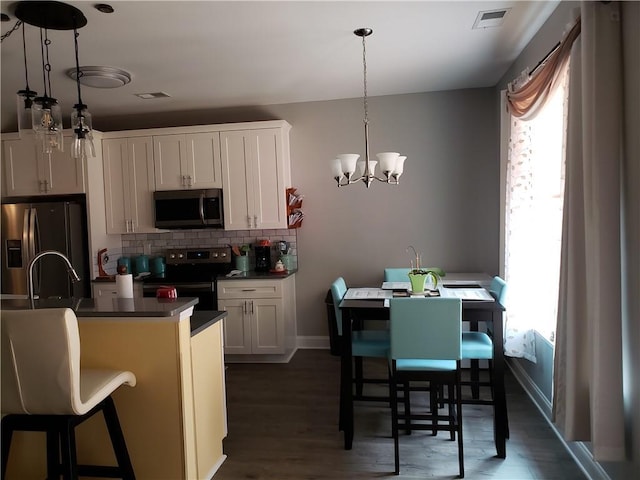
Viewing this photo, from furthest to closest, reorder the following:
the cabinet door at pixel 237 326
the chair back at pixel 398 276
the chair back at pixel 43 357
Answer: the cabinet door at pixel 237 326 < the chair back at pixel 398 276 < the chair back at pixel 43 357

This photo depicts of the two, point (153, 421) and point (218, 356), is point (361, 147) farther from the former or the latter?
point (153, 421)

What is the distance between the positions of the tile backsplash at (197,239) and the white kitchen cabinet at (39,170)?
2.68 ft

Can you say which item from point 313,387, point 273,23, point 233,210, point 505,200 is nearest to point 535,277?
point 505,200

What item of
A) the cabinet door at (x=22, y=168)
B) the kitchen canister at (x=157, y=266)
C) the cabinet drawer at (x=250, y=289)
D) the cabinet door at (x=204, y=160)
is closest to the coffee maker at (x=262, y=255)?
the cabinet drawer at (x=250, y=289)

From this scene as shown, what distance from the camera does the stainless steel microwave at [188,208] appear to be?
4469 millimetres

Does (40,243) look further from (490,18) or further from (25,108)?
(490,18)

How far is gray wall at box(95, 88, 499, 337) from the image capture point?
4.44 m

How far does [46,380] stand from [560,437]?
2.80m

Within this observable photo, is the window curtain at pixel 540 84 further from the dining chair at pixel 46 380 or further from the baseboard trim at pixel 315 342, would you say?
the baseboard trim at pixel 315 342

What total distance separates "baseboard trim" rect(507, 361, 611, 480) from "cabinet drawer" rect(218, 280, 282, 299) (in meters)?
2.19

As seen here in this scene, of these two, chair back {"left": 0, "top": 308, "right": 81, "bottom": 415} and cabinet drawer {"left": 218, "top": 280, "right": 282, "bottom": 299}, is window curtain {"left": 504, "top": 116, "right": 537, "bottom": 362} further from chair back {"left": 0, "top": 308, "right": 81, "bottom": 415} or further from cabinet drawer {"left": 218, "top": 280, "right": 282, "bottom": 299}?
chair back {"left": 0, "top": 308, "right": 81, "bottom": 415}

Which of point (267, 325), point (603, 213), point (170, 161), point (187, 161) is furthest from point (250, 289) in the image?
point (603, 213)

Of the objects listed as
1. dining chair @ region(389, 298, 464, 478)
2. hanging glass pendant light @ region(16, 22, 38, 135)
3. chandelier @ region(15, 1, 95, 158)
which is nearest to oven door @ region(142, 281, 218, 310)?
chandelier @ region(15, 1, 95, 158)

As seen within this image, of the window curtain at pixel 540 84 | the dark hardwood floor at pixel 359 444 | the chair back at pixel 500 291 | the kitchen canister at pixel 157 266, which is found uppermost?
the window curtain at pixel 540 84
